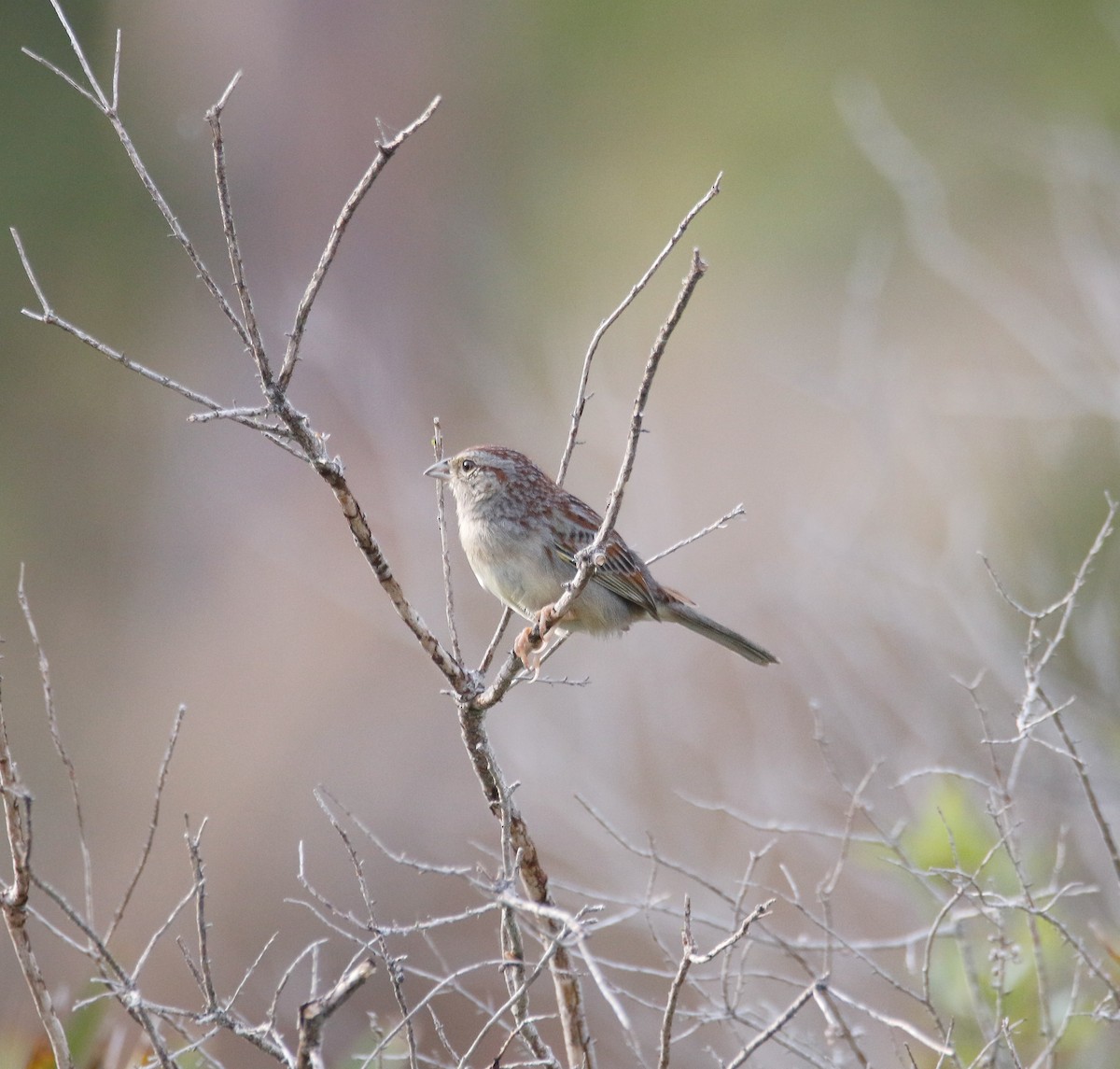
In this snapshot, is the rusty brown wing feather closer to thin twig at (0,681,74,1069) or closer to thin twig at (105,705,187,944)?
thin twig at (105,705,187,944)

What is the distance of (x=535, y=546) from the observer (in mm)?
4988

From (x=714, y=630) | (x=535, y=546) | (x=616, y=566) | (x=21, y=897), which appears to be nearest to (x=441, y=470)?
(x=535, y=546)

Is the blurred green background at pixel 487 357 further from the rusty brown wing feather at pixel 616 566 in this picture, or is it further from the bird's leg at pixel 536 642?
the bird's leg at pixel 536 642

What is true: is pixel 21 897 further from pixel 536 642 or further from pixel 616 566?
pixel 616 566

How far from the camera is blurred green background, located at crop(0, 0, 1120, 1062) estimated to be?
32.5 feet

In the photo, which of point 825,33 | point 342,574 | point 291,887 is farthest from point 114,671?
point 825,33

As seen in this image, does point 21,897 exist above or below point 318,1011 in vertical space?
above

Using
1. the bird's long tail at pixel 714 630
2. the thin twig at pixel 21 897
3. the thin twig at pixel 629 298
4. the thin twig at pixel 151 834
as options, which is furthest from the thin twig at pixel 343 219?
the bird's long tail at pixel 714 630

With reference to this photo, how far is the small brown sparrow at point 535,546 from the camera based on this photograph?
4.95 meters

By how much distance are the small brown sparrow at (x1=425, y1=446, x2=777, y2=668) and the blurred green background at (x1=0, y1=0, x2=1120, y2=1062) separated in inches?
122

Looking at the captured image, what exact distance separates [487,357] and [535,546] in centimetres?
876

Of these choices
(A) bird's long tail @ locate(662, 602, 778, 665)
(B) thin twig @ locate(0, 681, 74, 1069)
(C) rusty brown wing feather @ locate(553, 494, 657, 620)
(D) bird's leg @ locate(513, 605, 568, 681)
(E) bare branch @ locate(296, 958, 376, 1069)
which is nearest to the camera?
(E) bare branch @ locate(296, 958, 376, 1069)

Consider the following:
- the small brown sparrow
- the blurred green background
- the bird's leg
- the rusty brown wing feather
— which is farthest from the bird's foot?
the blurred green background

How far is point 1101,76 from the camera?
14.9m
